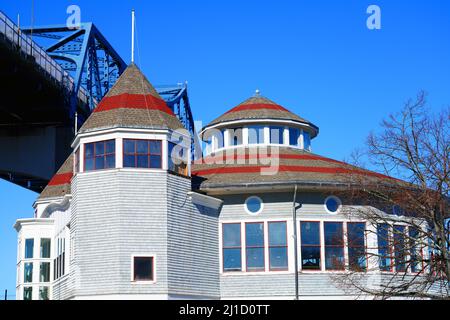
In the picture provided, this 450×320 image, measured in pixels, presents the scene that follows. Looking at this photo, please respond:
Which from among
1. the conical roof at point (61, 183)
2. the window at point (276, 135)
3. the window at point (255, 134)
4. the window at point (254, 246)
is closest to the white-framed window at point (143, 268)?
the window at point (254, 246)

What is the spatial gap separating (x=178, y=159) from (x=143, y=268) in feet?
17.1

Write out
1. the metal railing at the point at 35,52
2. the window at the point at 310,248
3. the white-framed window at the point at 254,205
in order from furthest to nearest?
1. the metal railing at the point at 35,52
2. the white-framed window at the point at 254,205
3. the window at the point at 310,248

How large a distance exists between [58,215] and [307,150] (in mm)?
14956

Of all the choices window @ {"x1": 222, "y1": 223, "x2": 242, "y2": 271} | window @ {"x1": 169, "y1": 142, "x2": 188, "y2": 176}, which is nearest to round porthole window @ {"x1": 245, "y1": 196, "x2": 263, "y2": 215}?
window @ {"x1": 222, "y1": 223, "x2": 242, "y2": 271}

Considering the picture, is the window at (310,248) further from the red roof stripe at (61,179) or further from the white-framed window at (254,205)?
the red roof stripe at (61,179)

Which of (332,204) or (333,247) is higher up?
(332,204)

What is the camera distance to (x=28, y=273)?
42375mm

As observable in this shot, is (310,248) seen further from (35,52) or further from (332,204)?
(35,52)

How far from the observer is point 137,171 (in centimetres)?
3331

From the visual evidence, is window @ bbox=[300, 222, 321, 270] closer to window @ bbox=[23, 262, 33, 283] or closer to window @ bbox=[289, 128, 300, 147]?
window @ bbox=[289, 128, 300, 147]

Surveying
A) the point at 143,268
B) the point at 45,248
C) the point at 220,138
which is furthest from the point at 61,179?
the point at 143,268

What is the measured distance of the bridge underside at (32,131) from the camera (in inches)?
2765

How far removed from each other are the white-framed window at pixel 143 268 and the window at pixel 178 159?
405cm

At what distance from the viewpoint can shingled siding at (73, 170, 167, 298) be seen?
3241 centimetres
